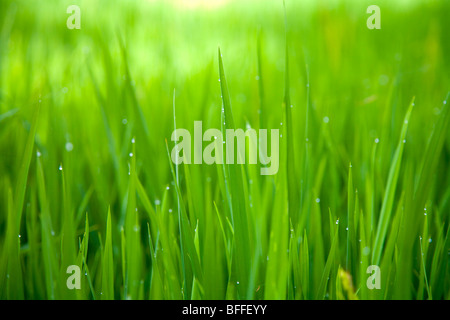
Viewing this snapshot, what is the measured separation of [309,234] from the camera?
0.51 metres

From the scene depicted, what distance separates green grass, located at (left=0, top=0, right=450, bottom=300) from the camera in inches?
17.1

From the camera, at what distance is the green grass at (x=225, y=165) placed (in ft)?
1.42

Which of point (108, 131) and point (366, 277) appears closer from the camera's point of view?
point (366, 277)

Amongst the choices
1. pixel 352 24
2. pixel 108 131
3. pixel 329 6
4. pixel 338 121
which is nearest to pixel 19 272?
pixel 108 131

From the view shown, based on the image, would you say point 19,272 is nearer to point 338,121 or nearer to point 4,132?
point 4,132

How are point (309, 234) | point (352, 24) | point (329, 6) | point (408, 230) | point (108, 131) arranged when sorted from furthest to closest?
point (329, 6), point (352, 24), point (108, 131), point (309, 234), point (408, 230)

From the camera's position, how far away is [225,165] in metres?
0.43

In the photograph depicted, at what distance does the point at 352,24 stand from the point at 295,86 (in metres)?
0.43

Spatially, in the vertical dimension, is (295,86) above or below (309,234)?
above

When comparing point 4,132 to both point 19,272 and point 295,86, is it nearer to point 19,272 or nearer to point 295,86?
point 19,272

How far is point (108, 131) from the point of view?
0.65m

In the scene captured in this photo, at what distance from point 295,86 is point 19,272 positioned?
0.74 meters

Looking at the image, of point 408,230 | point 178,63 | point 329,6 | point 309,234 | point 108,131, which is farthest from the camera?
point 329,6

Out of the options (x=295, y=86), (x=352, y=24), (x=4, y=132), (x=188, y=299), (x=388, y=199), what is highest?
(x=352, y=24)
